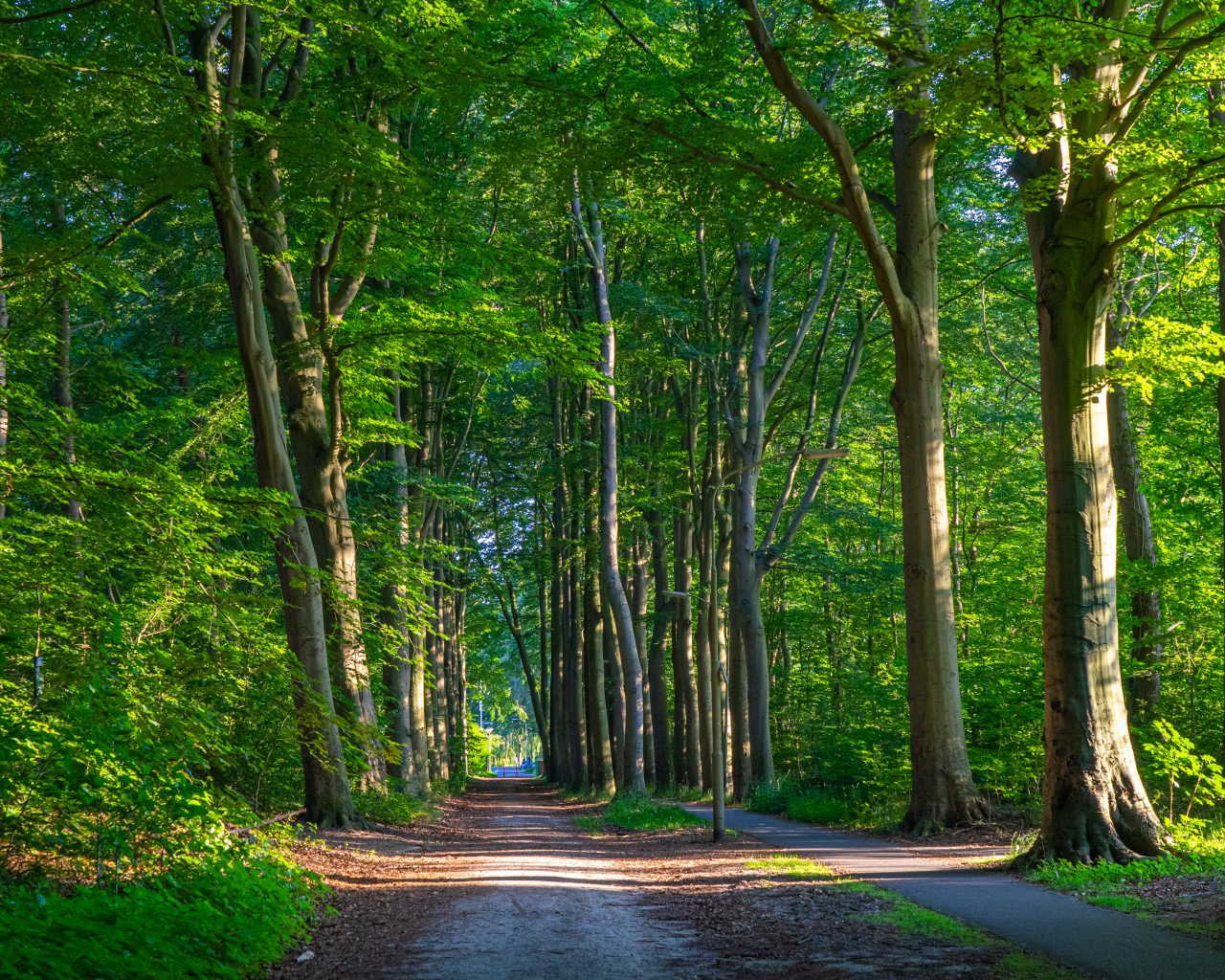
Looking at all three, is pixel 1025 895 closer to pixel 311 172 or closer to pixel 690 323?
pixel 311 172

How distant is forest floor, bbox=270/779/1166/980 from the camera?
6.68 m

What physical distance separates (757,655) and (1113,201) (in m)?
14.1

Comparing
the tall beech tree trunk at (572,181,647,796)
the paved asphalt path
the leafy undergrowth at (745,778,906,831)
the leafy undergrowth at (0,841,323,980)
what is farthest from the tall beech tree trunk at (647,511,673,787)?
the leafy undergrowth at (0,841,323,980)

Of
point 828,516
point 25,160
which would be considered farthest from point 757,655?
point 25,160

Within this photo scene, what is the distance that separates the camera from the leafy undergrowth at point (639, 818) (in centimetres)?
1819

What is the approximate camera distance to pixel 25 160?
1259 cm

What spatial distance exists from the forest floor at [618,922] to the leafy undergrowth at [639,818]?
3.18 metres

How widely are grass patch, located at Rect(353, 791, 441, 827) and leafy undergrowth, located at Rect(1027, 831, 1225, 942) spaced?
1042cm

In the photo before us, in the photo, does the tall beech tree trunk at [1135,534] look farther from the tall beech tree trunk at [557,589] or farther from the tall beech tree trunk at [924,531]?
the tall beech tree trunk at [557,589]

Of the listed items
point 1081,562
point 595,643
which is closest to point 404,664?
point 595,643

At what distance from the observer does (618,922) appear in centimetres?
873

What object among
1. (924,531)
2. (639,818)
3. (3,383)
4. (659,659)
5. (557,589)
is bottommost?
(639,818)

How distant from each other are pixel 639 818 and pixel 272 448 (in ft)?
31.7

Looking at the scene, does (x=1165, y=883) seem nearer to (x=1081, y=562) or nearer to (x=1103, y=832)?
(x=1103, y=832)
